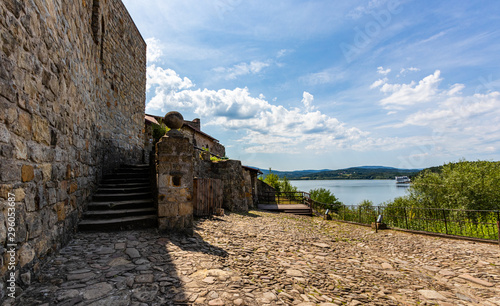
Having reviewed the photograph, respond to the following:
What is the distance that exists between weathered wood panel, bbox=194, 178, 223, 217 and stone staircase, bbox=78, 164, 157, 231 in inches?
66.8

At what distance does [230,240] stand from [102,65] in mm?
6605

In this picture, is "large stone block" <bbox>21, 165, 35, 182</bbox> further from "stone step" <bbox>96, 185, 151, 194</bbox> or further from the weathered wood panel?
the weathered wood panel

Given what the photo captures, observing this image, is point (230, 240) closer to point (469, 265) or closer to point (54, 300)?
point (54, 300)

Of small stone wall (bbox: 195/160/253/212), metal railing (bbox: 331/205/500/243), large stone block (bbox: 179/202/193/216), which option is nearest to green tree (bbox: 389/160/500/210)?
metal railing (bbox: 331/205/500/243)

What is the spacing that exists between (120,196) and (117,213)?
1030mm

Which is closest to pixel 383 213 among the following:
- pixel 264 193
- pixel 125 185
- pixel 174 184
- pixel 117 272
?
pixel 264 193

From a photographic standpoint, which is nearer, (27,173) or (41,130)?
(27,173)

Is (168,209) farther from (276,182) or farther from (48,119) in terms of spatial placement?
(276,182)

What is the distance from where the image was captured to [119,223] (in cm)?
507

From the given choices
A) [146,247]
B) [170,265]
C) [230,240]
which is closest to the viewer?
[170,265]

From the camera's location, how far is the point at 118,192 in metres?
6.57

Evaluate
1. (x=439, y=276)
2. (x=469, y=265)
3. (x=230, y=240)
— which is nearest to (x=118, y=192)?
(x=230, y=240)

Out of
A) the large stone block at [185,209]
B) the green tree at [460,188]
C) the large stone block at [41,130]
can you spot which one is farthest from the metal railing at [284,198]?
the large stone block at [41,130]

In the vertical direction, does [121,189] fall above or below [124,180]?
below
